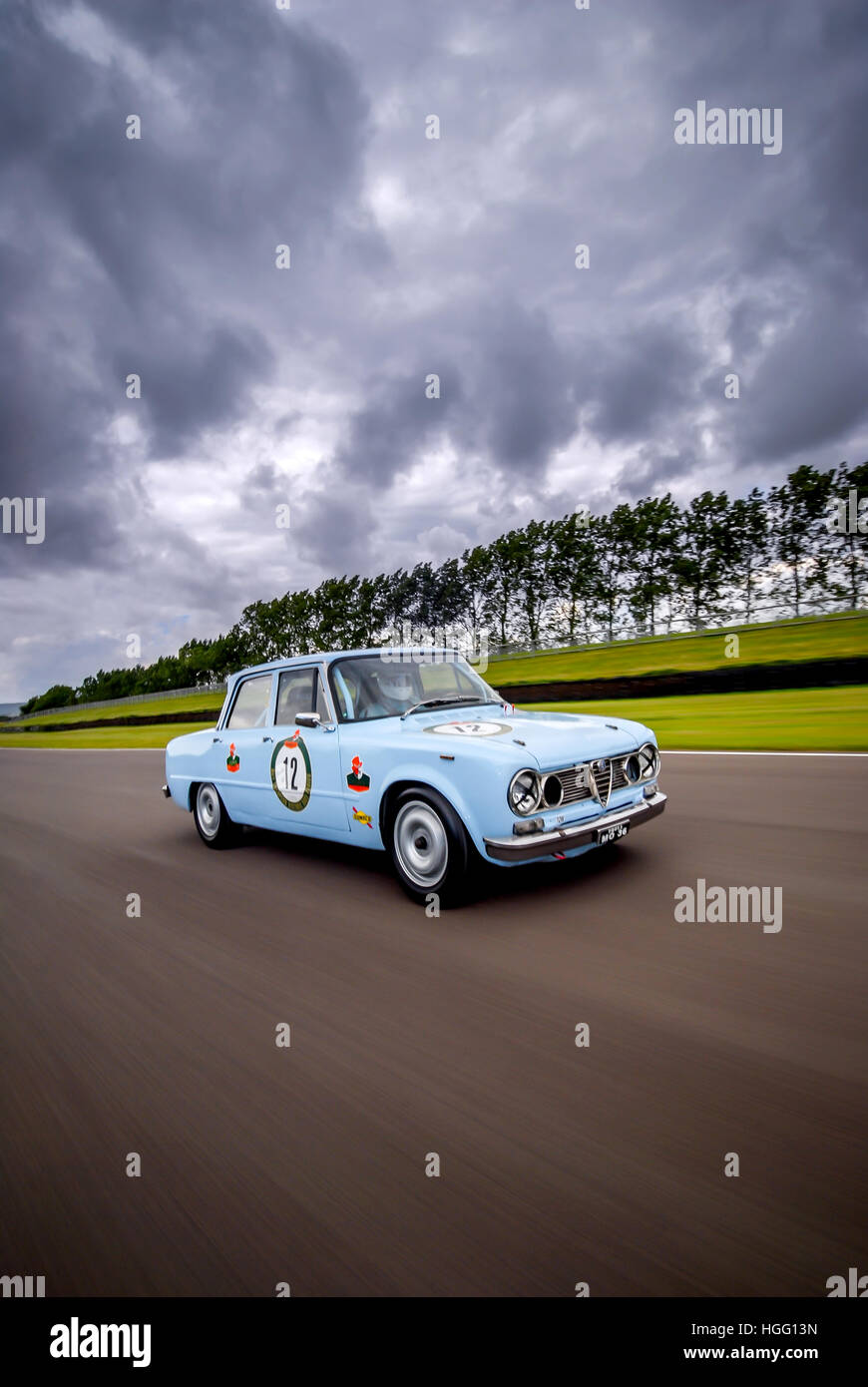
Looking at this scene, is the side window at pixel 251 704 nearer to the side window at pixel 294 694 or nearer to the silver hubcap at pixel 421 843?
the side window at pixel 294 694

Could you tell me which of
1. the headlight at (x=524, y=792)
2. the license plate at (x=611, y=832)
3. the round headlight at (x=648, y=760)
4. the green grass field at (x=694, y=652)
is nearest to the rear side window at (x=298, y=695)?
the headlight at (x=524, y=792)

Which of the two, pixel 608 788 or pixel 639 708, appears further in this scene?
pixel 639 708

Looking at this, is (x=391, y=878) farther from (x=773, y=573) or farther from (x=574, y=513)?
(x=574, y=513)

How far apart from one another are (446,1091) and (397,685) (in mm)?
3289

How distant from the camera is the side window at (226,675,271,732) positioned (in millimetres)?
5711

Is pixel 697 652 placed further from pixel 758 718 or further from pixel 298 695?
pixel 298 695

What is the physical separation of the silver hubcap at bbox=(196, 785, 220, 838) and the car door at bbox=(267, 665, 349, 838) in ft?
3.04

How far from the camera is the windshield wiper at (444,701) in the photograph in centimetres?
496

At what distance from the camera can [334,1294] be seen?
1570 millimetres

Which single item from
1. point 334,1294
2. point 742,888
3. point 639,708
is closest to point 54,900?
point 334,1294

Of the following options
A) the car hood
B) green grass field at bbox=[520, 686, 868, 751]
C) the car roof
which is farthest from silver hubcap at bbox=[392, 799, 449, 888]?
green grass field at bbox=[520, 686, 868, 751]

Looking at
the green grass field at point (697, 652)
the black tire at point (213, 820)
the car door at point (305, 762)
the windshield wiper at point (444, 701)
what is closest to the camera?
the car door at point (305, 762)

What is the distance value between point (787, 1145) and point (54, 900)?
4841 millimetres

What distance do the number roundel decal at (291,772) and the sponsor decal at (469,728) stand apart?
1.12 metres
